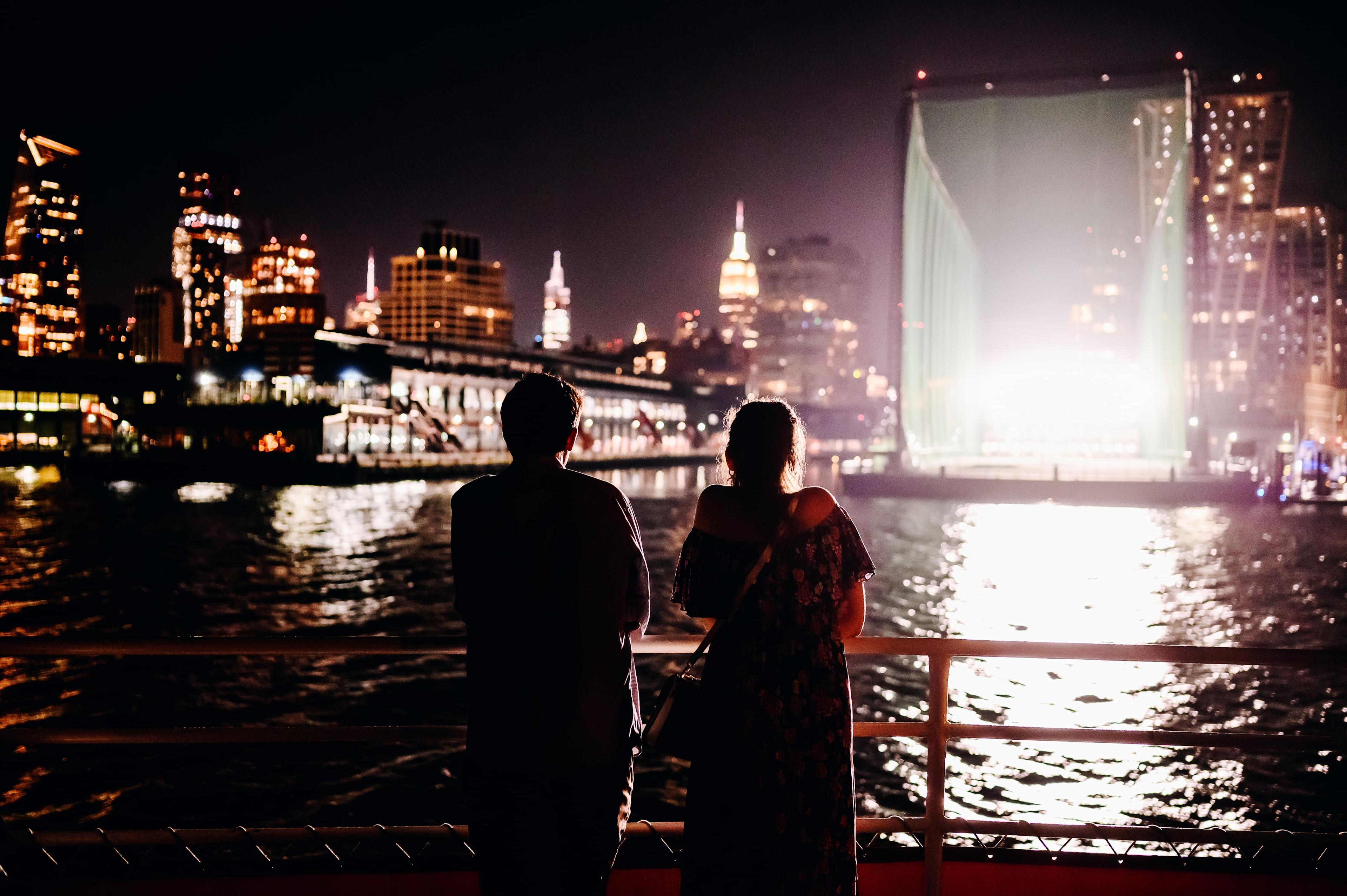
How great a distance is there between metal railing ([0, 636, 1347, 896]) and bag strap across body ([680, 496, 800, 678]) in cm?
38

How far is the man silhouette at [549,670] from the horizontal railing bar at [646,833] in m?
0.86

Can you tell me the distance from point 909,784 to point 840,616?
9780mm

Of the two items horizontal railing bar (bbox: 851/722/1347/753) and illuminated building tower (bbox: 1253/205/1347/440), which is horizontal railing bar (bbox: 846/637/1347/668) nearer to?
horizontal railing bar (bbox: 851/722/1347/753)

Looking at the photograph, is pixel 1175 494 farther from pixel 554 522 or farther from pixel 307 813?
pixel 554 522

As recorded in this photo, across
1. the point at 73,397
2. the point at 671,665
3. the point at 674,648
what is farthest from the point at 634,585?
the point at 73,397

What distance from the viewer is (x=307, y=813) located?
10750 mm

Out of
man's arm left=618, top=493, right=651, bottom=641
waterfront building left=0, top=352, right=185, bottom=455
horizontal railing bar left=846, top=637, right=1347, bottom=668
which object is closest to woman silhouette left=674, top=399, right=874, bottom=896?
man's arm left=618, top=493, right=651, bottom=641

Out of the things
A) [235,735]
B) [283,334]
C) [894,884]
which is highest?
[283,334]

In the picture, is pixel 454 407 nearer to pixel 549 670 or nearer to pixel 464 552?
pixel 464 552

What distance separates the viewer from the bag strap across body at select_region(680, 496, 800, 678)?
265 centimetres

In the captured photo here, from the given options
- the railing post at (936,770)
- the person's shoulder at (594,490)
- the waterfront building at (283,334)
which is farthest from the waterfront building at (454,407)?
the person's shoulder at (594,490)

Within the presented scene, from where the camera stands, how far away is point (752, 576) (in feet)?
8.70

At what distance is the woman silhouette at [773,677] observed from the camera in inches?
106

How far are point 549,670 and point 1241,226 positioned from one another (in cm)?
14582
